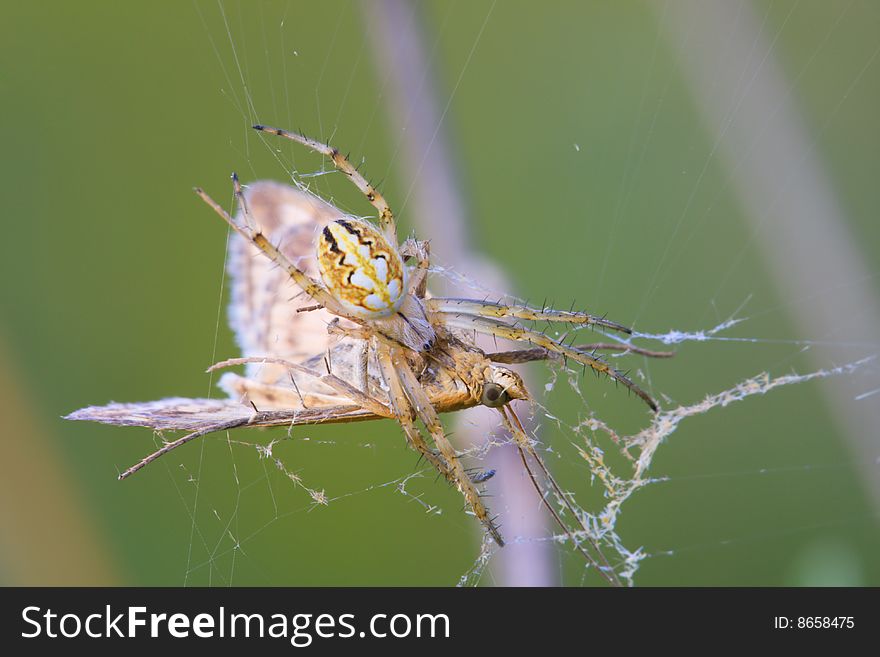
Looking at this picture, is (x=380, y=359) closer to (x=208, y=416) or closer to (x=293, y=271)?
(x=293, y=271)

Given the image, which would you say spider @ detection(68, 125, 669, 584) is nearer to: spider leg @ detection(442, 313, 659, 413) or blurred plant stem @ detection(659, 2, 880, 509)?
spider leg @ detection(442, 313, 659, 413)

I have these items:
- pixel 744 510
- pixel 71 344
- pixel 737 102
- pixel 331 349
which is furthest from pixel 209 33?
pixel 744 510

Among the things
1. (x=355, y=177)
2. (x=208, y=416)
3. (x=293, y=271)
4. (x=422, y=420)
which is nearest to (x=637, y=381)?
(x=422, y=420)

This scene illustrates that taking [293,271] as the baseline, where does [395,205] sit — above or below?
above

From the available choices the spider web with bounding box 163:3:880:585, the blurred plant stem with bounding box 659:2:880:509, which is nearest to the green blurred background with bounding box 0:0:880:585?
the spider web with bounding box 163:3:880:585

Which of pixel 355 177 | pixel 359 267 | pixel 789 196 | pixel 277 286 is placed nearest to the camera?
pixel 359 267

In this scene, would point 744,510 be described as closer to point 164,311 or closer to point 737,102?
point 737,102
